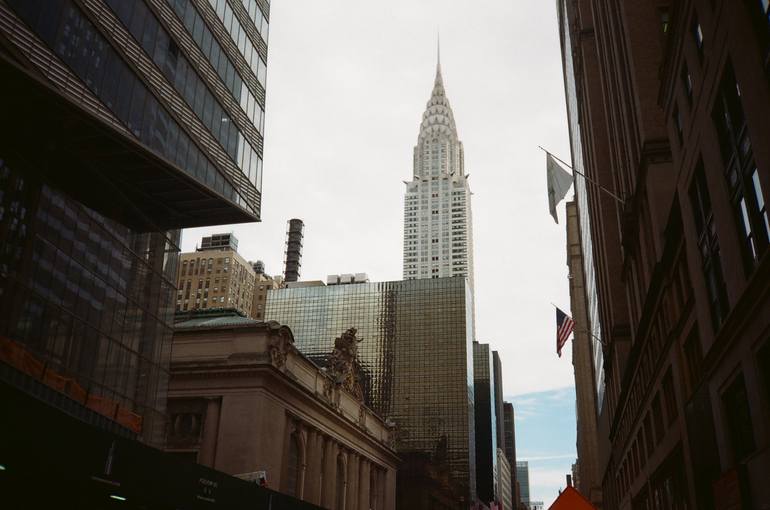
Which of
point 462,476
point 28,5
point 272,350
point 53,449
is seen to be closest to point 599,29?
point 272,350

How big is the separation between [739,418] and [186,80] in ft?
93.0

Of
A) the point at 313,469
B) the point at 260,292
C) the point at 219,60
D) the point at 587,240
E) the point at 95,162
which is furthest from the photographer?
the point at 260,292

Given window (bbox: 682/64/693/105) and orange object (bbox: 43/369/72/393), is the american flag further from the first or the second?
orange object (bbox: 43/369/72/393)

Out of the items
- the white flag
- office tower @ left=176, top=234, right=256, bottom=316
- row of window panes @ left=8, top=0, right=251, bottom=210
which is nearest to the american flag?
the white flag

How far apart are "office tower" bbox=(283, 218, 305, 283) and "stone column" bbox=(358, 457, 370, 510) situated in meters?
110

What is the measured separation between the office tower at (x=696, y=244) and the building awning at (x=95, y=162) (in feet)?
64.7

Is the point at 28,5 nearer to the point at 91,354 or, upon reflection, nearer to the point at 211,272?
the point at 91,354

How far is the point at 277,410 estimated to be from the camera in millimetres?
45406

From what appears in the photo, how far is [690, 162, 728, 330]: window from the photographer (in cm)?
1977

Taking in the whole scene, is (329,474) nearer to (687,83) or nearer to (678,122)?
(678,122)

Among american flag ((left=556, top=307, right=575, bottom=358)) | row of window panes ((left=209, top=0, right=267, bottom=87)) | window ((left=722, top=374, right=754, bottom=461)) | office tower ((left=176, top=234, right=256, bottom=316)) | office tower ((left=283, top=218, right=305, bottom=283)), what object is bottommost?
window ((left=722, top=374, right=754, bottom=461))

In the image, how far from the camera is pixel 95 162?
95.3 ft

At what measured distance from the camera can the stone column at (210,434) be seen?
140 feet

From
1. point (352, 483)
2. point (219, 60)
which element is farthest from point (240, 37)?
point (352, 483)
